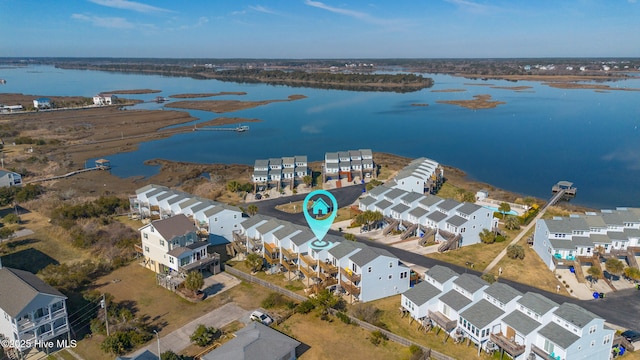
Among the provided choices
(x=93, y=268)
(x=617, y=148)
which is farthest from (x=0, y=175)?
(x=617, y=148)

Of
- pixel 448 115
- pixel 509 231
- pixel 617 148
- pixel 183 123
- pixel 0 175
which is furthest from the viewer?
pixel 448 115

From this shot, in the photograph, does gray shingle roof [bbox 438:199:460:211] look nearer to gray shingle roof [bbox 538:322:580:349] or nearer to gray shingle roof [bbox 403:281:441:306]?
gray shingle roof [bbox 403:281:441:306]

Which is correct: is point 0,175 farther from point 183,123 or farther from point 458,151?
point 458,151

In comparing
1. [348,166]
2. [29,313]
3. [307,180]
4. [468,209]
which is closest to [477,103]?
[348,166]

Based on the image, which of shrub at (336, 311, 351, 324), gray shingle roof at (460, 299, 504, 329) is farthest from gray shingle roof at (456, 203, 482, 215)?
shrub at (336, 311, 351, 324)

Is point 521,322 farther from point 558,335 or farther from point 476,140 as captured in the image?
point 476,140

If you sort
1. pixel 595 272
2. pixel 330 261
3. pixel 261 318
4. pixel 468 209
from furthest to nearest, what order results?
pixel 468 209 → pixel 595 272 → pixel 330 261 → pixel 261 318

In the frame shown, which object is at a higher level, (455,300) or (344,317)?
(455,300)
